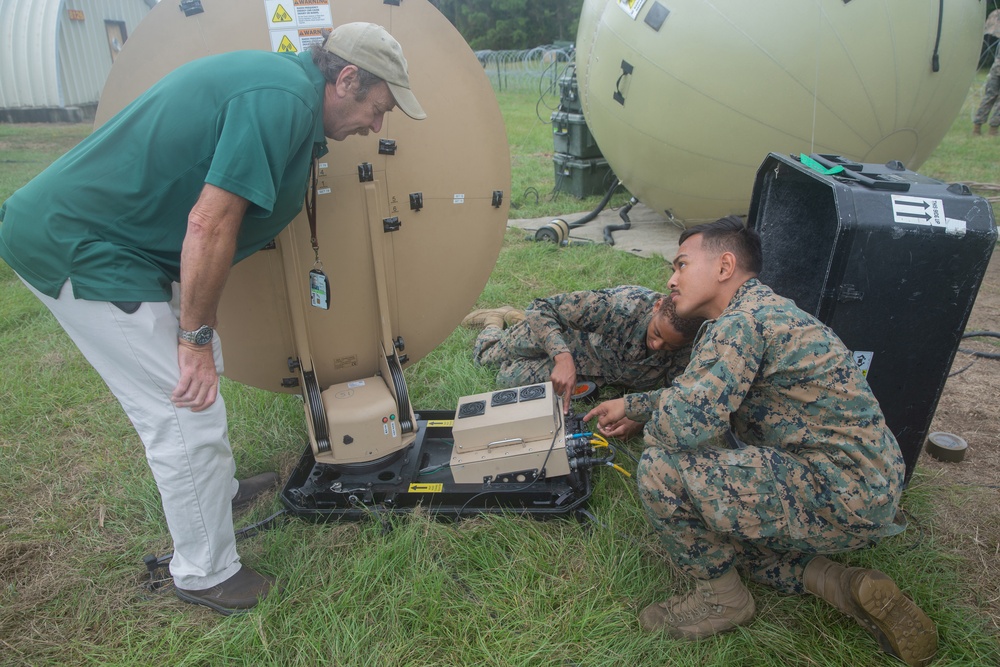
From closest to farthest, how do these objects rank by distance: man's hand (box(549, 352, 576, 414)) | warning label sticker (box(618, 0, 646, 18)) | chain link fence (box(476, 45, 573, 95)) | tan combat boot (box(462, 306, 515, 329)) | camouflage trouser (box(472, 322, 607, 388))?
man's hand (box(549, 352, 576, 414)) → camouflage trouser (box(472, 322, 607, 388)) → tan combat boot (box(462, 306, 515, 329)) → warning label sticker (box(618, 0, 646, 18)) → chain link fence (box(476, 45, 573, 95))

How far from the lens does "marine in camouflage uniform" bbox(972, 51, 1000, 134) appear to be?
11.3 metres

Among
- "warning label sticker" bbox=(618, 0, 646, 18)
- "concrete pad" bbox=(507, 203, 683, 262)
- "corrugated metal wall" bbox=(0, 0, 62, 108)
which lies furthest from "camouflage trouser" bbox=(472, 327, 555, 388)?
"corrugated metal wall" bbox=(0, 0, 62, 108)

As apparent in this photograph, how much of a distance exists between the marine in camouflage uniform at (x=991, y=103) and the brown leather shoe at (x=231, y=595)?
1414cm

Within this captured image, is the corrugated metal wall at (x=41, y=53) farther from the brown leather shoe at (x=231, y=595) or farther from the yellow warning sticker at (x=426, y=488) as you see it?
the brown leather shoe at (x=231, y=595)

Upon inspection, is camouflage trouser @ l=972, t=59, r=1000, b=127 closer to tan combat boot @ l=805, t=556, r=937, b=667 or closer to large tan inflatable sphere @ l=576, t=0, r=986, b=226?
large tan inflatable sphere @ l=576, t=0, r=986, b=226

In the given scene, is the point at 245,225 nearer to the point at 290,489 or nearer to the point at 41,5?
the point at 290,489

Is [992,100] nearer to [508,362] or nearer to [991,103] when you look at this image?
[991,103]

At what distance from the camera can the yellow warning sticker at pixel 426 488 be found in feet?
9.22

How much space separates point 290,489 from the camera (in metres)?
2.91

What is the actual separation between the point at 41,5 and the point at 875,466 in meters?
17.0

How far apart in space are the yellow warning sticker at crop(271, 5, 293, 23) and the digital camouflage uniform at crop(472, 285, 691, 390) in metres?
1.84

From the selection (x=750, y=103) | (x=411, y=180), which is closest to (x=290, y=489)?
(x=411, y=180)

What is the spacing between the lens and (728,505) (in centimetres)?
206

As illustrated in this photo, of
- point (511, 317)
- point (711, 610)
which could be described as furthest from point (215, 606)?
point (511, 317)
